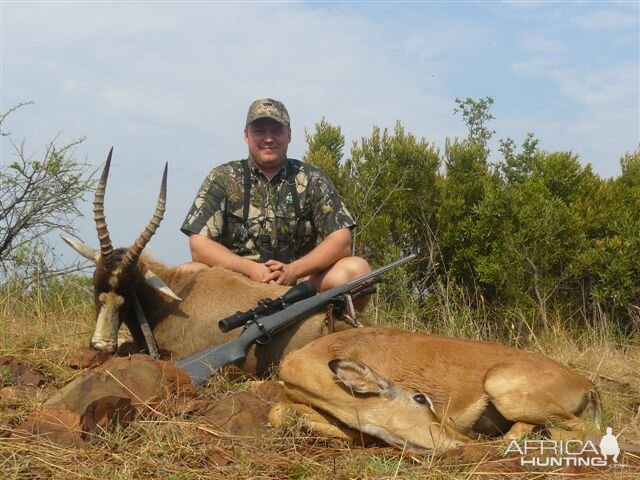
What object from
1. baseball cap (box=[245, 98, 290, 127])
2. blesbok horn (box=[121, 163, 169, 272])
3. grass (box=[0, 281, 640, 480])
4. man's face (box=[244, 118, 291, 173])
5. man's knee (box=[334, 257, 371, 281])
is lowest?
grass (box=[0, 281, 640, 480])

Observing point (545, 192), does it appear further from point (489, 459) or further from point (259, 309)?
point (489, 459)

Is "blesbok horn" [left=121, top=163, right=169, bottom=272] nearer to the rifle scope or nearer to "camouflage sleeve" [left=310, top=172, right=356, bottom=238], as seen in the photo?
the rifle scope

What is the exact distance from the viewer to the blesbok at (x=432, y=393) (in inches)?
163

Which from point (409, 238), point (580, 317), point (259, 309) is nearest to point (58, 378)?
point (259, 309)

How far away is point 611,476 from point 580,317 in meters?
6.47

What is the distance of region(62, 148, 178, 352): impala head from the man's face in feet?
5.02

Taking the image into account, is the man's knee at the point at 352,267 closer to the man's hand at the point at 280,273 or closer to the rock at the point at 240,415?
the man's hand at the point at 280,273

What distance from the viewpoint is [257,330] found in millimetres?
5426

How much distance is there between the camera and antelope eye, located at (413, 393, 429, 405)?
4273 mm

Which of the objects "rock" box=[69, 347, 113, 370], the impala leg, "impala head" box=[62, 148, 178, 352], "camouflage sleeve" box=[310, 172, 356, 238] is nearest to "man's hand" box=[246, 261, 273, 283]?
"impala head" box=[62, 148, 178, 352]

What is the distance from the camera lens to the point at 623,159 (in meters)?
12.2

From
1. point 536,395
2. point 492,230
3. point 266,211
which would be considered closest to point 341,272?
point 266,211

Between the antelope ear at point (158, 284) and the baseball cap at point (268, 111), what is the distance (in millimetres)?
1782

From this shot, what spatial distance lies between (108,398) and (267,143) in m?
3.48
